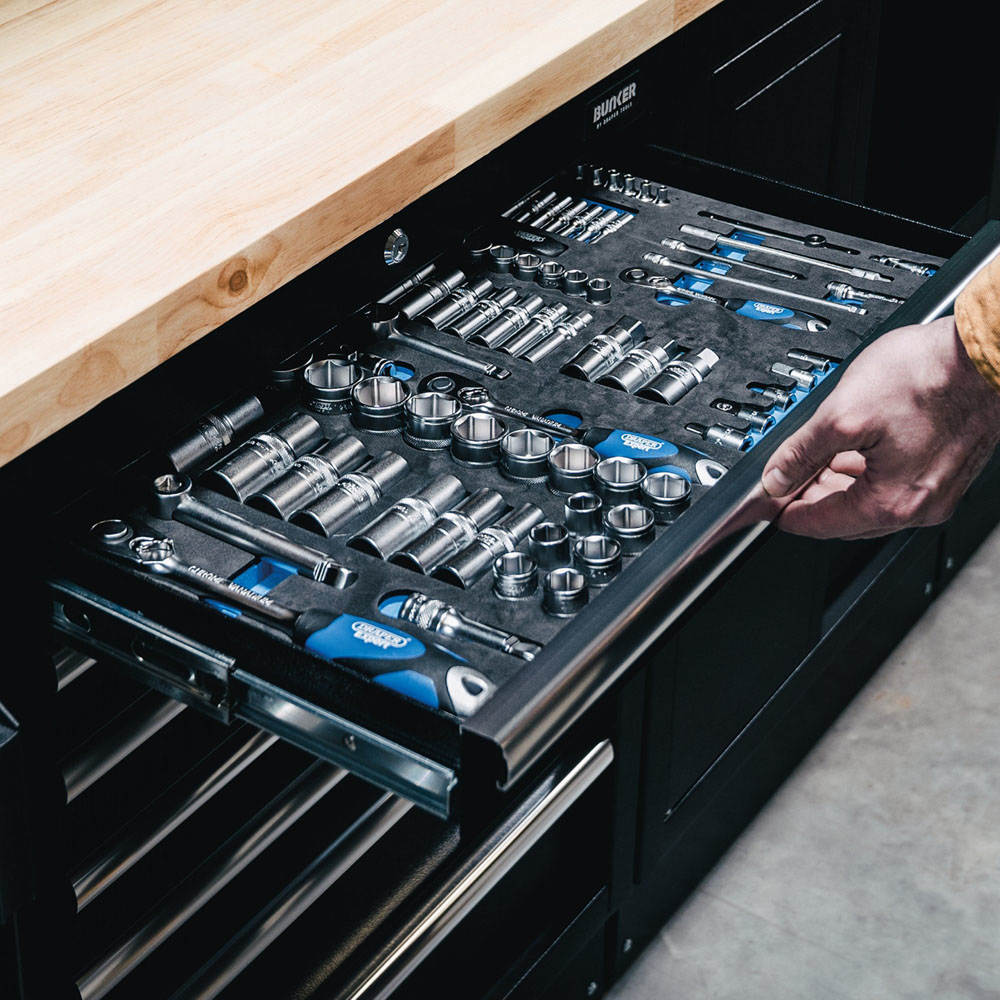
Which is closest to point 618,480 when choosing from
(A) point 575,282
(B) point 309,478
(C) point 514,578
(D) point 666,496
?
(D) point 666,496

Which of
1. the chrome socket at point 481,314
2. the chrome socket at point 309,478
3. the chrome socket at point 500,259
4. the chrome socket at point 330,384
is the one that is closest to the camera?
the chrome socket at point 309,478

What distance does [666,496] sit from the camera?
124cm

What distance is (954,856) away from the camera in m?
2.16

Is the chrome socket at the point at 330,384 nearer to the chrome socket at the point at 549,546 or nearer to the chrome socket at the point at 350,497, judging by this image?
the chrome socket at the point at 350,497

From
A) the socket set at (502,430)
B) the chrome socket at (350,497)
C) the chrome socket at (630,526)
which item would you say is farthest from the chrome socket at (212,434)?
the chrome socket at (630,526)

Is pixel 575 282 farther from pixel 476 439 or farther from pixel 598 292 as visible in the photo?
pixel 476 439

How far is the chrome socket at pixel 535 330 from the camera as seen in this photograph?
146cm

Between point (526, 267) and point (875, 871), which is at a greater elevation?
point (526, 267)

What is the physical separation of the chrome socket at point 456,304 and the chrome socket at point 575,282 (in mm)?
71

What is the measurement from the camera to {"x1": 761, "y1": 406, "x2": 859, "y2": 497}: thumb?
1.19 metres

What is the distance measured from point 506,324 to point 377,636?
459mm

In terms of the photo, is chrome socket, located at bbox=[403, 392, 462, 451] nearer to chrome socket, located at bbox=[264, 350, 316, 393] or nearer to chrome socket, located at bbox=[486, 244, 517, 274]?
chrome socket, located at bbox=[264, 350, 316, 393]

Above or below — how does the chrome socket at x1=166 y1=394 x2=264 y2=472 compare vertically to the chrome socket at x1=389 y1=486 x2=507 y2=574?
above

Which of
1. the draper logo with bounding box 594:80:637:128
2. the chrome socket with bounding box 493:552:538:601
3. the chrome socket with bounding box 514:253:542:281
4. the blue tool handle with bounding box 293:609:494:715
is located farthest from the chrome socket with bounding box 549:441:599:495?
the draper logo with bounding box 594:80:637:128
